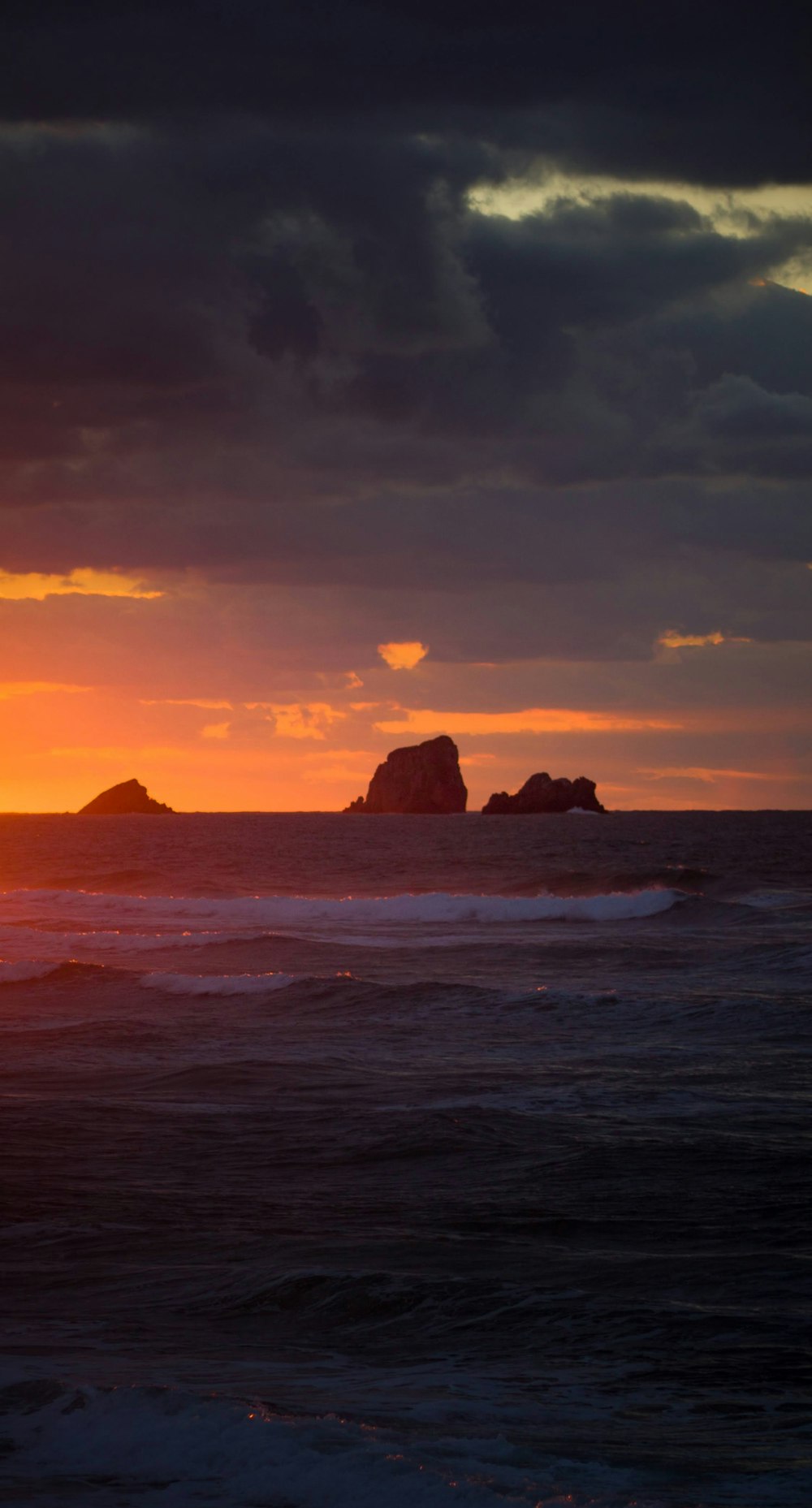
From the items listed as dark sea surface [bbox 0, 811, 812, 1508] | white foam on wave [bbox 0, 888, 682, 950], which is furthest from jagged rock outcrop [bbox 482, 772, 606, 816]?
dark sea surface [bbox 0, 811, 812, 1508]

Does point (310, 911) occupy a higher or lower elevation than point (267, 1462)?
higher

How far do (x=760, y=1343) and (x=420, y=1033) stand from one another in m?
12.0

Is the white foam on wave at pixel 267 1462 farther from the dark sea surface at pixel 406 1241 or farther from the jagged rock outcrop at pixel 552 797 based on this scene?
the jagged rock outcrop at pixel 552 797

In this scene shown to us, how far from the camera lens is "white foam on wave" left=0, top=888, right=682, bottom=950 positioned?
42438mm

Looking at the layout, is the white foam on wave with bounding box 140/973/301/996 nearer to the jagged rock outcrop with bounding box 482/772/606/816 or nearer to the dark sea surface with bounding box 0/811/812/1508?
the dark sea surface with bounding box 0/811/812/1508

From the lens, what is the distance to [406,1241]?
9656 mm

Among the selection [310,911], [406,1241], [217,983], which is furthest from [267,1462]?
[310,911]

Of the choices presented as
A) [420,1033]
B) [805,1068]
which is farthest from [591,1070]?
[420,1033]

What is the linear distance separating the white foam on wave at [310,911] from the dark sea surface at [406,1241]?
1607cm

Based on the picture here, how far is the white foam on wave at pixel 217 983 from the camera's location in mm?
24531

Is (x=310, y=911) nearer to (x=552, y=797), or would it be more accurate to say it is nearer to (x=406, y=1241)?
(x=406, y=1241)

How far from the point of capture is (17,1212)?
34.4 ft

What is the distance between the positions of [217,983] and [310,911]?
2114 centimetres

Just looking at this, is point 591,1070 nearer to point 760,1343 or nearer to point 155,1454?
point 760,1343
